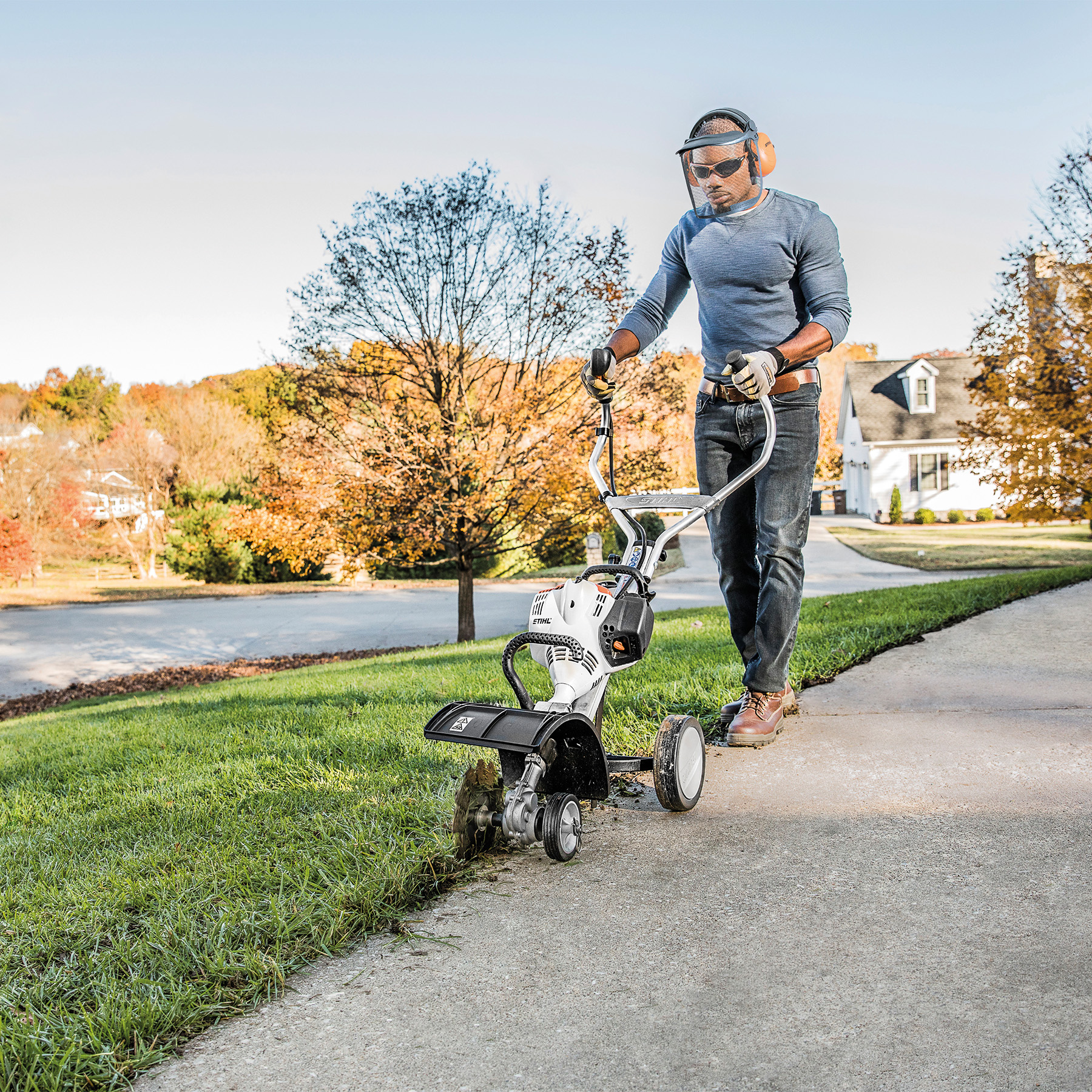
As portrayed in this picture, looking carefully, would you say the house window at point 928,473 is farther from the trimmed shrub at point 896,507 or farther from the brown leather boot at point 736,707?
the brown leather boot at point 736,707

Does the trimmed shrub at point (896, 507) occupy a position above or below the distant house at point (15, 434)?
below

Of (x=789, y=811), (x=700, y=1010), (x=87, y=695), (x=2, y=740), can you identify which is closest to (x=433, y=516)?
(x=87, y=695)

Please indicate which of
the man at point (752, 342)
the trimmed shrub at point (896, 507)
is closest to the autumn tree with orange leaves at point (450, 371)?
the man at point (752, 342)

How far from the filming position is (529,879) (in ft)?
7.94

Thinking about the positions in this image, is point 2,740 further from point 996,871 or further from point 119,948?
point 996,871

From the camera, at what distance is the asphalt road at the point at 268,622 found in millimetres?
12602

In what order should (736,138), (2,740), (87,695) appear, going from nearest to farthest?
(736,138) < (2,740) < (87,695)

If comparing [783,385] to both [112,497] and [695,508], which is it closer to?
[695,508]

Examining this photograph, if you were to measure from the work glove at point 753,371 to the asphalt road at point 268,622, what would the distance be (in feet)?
32.9

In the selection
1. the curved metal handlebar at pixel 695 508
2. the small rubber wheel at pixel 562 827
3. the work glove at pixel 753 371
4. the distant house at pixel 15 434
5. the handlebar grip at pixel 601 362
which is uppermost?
the distant house at pixel 15 434

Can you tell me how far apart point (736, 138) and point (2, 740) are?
5.63 metres

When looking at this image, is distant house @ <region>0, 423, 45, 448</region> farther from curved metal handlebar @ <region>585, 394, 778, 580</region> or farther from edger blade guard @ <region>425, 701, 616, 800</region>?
edger blade guard @ <region>425, 701, 616, 800</region>

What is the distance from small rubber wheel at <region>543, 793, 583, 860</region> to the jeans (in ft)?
4.43

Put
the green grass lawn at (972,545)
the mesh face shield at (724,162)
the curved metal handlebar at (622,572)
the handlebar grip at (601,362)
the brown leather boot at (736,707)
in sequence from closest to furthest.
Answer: the curved metal handlebar at (622,572), the handlebar grip at (601,362), the mesh face shield at (724,162), the brown leather boot at (736,707), the green grass lawn at (972,545)
